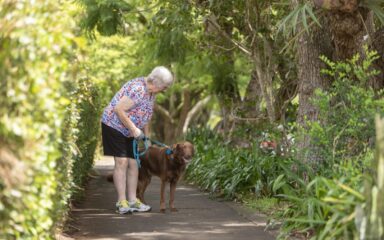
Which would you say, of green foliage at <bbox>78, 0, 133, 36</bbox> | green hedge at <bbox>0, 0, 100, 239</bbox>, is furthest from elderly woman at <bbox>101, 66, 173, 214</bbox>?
green hedge at <bbox>0, 0, 100, 239</bbox>

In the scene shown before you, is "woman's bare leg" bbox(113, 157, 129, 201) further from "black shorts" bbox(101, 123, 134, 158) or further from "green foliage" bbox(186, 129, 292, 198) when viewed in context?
"green foliage" bbox(186, 129, 292, 198)

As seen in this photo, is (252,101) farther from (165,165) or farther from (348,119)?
(348,119)

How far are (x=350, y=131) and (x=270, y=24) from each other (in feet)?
23.7

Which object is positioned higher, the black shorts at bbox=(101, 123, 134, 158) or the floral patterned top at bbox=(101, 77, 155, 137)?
the floral patterned top at bbox=(101, 77, 155, 137)

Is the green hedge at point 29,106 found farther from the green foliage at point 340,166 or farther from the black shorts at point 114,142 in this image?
the black shorts at point 114,142

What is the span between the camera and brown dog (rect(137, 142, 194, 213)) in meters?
9.35

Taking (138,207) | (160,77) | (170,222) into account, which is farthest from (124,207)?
(160,77)

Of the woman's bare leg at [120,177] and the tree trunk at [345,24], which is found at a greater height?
the tree trunk at [345,24]

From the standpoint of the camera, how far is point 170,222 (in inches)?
329

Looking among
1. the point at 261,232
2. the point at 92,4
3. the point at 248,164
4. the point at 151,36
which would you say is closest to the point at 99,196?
Result: the point at 248,164

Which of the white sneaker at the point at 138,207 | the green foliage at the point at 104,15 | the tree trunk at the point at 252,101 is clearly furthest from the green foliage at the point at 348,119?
the tree trunk at the point at 252,101

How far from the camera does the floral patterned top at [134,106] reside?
880cm

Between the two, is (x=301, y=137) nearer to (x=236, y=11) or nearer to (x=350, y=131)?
(x=350, y=131)

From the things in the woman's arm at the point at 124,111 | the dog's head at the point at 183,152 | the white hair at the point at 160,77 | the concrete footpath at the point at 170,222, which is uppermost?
the white hair at the point at 160,77
